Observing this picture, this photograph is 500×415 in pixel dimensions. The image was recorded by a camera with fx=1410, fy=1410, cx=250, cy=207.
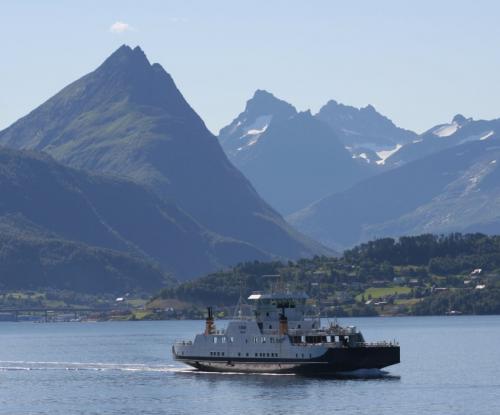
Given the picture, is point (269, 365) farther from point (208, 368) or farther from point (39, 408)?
point (39, 408)

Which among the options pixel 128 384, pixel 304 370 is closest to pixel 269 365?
pixel 304 370

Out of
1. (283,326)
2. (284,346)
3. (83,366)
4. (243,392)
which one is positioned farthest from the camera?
(83,366)

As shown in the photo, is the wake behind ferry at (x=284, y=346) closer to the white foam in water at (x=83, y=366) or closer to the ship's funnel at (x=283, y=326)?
the ship's funnel at (x=283, y=326)

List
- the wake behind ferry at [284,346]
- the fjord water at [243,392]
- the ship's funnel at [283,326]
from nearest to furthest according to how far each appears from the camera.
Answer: the fjord water at [243,392], the wake behind ferry at [284,346], the ship's funnel at [283,326]

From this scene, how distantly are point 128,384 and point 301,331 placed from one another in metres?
19.9

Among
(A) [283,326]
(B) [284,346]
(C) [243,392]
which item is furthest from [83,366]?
(C) [243,392]

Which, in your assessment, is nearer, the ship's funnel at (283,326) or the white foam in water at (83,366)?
the ship's funnel at (283,326)

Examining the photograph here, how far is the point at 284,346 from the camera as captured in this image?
148m

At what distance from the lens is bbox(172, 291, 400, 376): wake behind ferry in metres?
147

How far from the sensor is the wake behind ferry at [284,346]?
147 meters

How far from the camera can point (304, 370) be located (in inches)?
5787

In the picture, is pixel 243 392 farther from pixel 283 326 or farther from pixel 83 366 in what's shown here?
pixel 83 366

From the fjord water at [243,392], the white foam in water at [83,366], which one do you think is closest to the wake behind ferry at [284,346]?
the fjord water at [243,392]

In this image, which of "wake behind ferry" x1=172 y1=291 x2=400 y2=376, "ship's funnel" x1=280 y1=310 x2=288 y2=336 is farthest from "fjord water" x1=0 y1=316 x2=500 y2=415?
"ship's funnel" x1=280 y1=310 x2=288 y2=336
